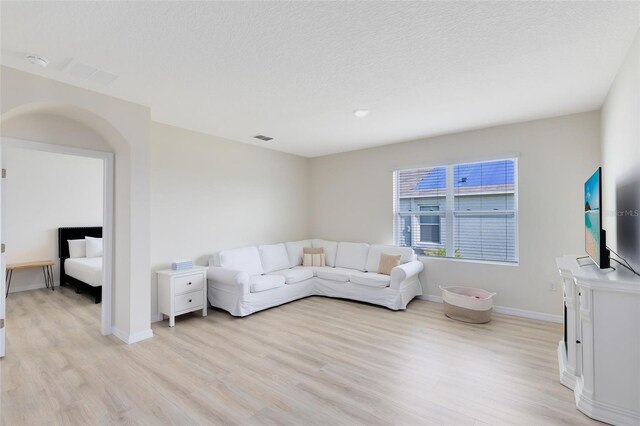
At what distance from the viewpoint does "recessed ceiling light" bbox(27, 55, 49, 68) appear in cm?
235

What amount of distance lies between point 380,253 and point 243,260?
7.36 ft

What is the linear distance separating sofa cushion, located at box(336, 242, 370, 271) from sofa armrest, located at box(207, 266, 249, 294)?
1.99m

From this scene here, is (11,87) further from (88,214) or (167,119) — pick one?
(88,214)

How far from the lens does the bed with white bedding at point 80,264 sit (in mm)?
4750

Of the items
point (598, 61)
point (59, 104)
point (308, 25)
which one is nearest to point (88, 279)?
point (59, 104)

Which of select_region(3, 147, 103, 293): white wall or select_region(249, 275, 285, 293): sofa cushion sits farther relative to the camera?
select_region(3, 147, 103, 293): white wall

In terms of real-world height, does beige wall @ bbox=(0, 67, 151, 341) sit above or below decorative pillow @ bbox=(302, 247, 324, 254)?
above

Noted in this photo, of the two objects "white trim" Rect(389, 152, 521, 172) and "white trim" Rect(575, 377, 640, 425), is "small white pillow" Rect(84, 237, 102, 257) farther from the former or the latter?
"white trim" Rect(575, 377, 640, 425)

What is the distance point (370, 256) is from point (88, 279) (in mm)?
4584

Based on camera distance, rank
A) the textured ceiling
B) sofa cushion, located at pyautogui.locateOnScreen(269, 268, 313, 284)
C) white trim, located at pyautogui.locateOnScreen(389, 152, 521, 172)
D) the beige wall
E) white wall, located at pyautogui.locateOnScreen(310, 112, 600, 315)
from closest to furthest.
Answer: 1. the textured ceiling
2. the beige wall
3. white wall, located at pyautogui.locateOnScreen(310, 112, 600, 315)
4. white trim, located at pyautogui.locateOnScreen(389, 152, 521, 172)
5. sofa cushion, located at pyautogui.locateOnScreen(269, 268, 313, 284)

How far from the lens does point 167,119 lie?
391 cm

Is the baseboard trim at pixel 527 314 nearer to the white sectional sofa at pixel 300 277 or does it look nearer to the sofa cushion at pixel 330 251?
the white sectional sofa at pixel 300 277

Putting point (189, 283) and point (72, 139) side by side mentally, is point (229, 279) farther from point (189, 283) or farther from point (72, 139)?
point (72, 139)

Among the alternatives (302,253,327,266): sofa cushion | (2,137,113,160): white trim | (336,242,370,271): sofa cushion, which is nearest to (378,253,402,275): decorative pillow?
(336,242,370,271): sofa cushion
